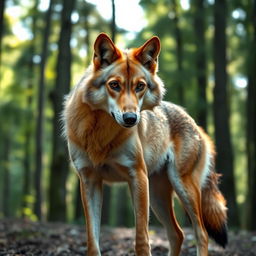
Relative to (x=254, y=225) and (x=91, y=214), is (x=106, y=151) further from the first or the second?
(x=254, y=225)

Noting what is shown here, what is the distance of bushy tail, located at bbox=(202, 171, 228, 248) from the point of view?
6.55 metres

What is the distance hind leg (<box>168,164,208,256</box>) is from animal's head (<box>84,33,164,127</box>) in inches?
59.7

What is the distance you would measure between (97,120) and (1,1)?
25.8 ft

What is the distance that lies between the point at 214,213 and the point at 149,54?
2690 millimetres

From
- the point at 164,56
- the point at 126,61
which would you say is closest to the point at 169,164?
the point at 126,61

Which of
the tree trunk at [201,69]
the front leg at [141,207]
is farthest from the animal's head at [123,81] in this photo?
the tree trunk at [201,69]

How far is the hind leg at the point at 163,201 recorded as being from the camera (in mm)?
6793

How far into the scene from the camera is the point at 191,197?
6.43 m

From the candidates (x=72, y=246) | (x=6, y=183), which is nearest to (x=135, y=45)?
(x=72, y=246)

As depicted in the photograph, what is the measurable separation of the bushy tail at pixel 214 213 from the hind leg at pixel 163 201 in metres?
0.46

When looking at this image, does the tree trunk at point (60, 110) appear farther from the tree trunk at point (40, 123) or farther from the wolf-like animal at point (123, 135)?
the wolf-like animal at point (123, 135)

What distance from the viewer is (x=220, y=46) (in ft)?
49.4

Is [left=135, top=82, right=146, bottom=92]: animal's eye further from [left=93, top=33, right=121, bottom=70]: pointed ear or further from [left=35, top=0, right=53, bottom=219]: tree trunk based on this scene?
[left=35, top=0, right=53, bottom=219]: tree trunk

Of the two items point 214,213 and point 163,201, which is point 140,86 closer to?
point 163,201
